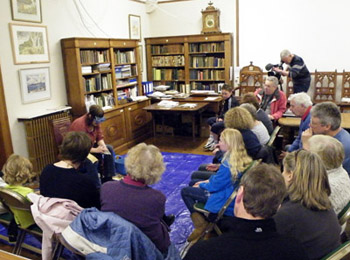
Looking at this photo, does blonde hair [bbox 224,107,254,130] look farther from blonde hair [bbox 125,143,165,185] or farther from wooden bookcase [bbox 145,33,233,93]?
wooden bookcase [bbox 145,33,233,93]

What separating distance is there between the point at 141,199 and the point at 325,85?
5862 millimetres

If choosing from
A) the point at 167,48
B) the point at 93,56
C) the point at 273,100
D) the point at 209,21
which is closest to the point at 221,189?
the point at 273,100

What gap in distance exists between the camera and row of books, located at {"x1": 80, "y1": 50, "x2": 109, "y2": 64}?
214 inches

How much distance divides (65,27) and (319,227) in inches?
194

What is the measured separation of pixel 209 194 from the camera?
2.72 metres

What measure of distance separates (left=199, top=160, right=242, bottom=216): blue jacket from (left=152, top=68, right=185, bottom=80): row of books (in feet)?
17.0

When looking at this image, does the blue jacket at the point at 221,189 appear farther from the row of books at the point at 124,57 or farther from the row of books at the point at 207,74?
the row of books at the point at 207,74

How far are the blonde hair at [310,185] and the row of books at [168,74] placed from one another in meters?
5.81

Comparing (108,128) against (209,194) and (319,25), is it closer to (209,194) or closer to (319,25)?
(209,194)

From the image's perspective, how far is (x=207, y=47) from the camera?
7.18 metres

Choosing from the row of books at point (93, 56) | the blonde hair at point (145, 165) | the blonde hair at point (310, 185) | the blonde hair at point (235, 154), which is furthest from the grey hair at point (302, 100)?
the row of books at point (93, 56)

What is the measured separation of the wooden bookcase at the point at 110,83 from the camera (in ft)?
17.4

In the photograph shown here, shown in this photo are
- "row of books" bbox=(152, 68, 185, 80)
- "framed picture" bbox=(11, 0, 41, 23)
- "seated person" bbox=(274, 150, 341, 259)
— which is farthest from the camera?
"row of books" bbox=(152, 68, 185, 80)

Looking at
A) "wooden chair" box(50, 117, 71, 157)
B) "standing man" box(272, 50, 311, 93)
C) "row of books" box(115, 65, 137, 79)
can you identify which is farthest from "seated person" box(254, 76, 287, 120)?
"wooden chair" box(50, 117, 71, 157)
